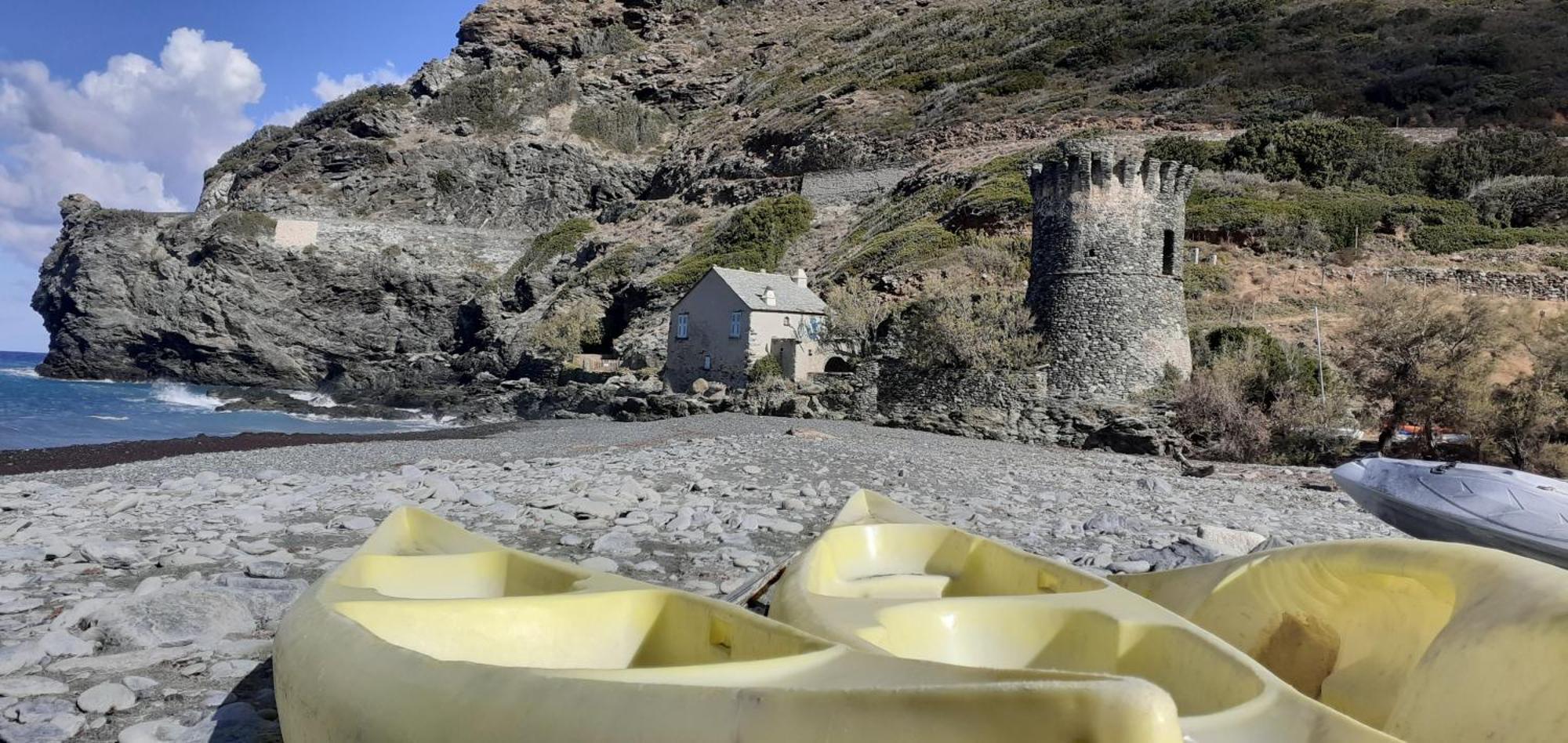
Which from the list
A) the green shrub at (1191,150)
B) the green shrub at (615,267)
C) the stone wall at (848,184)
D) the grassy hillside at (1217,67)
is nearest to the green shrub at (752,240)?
the stone wall at (848,184)

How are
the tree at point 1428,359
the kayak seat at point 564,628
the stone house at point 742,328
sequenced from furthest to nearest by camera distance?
1. the stone house at point 742,328
2. the tree at point 1428,359
3. the kayak seat at point 564,628

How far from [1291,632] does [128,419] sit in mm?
43913

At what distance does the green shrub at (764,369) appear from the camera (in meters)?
28.6

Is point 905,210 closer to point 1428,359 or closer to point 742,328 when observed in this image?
point 742,328

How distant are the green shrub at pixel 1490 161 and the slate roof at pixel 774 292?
2441 cm

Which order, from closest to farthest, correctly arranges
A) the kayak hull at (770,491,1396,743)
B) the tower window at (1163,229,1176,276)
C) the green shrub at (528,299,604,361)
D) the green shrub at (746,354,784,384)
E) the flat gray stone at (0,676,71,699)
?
1. the kayak hull at (770,491,1396,743)
2. the flat gray stone at (0,676,71,699)
3. the tower window at (1163,229,1176,276)
4. the green shrub at (746,354,784,384)
5. the green shrub at (528,299,604,361)

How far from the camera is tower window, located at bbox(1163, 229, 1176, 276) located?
21.2 meters

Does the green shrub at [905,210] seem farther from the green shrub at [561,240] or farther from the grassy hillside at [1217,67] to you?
the green shrub at [561,240]

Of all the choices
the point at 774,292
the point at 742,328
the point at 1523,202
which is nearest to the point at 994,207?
the point at 774,292

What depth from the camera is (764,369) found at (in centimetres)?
2888

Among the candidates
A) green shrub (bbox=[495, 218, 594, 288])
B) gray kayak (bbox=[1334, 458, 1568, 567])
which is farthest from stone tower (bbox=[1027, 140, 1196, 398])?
green shrub (bbox=[495, 218, 594, 288])

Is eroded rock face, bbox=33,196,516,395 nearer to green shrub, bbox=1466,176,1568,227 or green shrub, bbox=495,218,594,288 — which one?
green shrub, bbox=495,218,594,288

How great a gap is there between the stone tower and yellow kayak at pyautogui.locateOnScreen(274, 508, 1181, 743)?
18.8m

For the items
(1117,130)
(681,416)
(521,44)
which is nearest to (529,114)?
(521,44)
